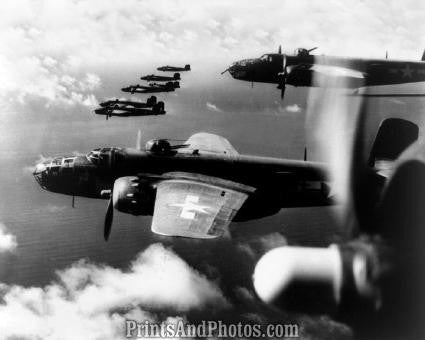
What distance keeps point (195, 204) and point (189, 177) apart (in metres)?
2.52

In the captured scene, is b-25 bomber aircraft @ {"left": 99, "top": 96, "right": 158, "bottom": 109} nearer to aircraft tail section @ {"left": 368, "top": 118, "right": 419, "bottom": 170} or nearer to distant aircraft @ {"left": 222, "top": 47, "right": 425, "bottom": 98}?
distant aircraft @ {"left": 222, "top": 47, "right": 425, "bottom": 98}

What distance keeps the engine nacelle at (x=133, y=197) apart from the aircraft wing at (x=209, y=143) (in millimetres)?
3568

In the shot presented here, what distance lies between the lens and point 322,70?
18.8m

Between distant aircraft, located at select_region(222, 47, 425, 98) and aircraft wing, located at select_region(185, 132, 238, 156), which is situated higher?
distant aircraft, located at select_region(222, 47, 425, 98)

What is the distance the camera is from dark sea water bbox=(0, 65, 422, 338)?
1489cm

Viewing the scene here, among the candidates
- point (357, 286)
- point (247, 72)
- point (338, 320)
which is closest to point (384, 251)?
point (357, 286)

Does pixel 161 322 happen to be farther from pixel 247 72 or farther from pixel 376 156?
pixel 247 72

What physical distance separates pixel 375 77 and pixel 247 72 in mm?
5581

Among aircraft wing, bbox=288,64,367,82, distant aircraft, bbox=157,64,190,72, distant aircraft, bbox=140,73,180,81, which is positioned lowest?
distant aircraft, bbox=140,73,180,81

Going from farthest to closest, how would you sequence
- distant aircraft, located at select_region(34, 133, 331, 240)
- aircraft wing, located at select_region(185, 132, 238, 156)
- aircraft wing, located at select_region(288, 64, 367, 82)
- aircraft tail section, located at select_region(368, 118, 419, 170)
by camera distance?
aircraft wing, located at select_region(288, 64, 367, 82) → aircraft wing, located at select_region(185, 132, 238, 156) → distant aircraft, located at select_region(34, 133, 331, 240) → aircraft tail section, located at select_region(368, 118, 419, 170)

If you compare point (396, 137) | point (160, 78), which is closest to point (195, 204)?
point (396, 137)

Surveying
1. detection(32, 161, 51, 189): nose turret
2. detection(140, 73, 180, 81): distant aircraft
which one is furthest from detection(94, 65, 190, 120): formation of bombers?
detection(32, 161, 51, 189): nose turret

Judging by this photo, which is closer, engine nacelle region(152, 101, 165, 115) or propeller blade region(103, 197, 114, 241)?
propeller blade region(103, 197, 114, 241)

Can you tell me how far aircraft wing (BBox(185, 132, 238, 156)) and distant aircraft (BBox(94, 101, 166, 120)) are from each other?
1.91 m
